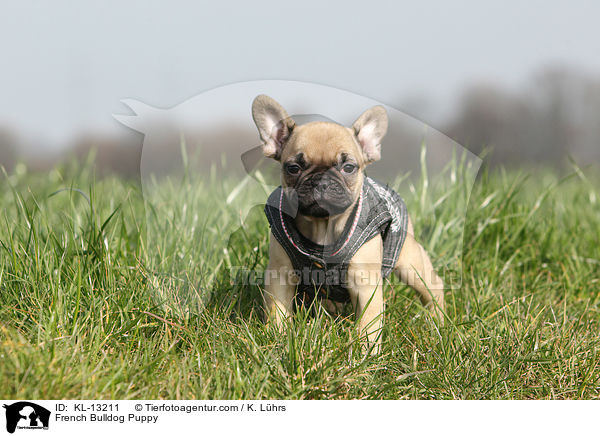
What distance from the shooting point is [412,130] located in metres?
3.46

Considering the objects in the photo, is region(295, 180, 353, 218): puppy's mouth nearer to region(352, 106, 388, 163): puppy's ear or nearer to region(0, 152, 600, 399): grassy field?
region(352, 106, 388, 163): puppy's ear

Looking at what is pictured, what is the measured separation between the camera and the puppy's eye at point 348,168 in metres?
3.07

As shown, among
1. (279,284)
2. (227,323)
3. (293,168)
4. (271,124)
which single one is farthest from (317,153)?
(227,323)

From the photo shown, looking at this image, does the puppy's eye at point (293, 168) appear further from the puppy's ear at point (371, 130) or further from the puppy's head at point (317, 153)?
the puppy's ear at point (371, 130)

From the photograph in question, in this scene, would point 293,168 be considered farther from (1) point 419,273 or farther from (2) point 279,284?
(1) point 419,273

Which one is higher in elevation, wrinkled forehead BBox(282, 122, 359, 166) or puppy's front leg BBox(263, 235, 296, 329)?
wrinkled forehead BBox(282, 122, 359, 166)

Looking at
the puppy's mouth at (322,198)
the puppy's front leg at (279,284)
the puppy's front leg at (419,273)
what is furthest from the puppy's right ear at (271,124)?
the puppy's front leg at (419,273)

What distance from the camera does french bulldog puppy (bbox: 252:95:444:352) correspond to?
9.90 ft

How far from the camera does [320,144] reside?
303 cm

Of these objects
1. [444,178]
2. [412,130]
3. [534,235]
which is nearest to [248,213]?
[412,130]

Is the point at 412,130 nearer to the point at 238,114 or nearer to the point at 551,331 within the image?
the point at 238,114
